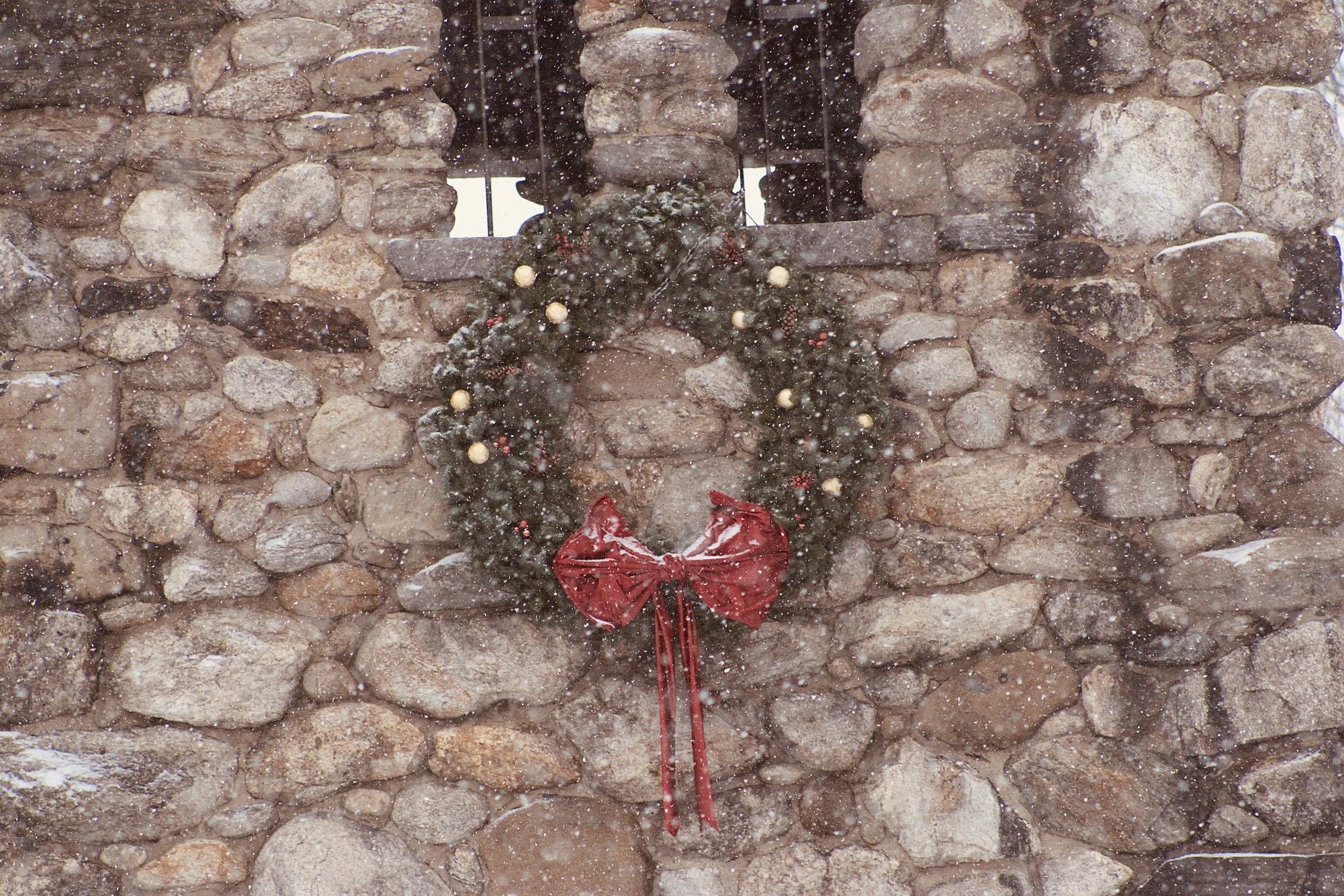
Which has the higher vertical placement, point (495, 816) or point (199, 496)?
point (199, 496)

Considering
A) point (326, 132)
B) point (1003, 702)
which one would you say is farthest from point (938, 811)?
point (326, 132)

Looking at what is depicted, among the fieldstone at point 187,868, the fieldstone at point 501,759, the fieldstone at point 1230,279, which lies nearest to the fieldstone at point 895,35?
the fieldstone at point 1230,279

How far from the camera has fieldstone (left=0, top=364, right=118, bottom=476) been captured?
9.21ft

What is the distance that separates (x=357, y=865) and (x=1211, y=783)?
2.56 meters

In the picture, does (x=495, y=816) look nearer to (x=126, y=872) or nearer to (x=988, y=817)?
(x=126, y=872)

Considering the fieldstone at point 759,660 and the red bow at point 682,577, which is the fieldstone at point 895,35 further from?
the fieldstone at point 759,660

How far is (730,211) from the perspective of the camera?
2910mm

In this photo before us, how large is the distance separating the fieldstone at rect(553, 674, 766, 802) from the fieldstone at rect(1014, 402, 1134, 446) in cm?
131

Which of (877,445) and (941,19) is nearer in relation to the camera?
(877,445)

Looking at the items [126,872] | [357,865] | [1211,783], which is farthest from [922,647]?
[126,872]

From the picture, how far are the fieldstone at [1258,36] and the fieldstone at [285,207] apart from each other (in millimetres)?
2708

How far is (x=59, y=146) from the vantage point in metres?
2.85

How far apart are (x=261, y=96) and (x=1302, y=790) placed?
3.79 metres

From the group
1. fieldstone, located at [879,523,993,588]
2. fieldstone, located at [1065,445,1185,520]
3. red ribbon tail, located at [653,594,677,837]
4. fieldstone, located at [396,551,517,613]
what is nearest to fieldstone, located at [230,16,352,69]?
fieldstone, located at [396,551,517,613]
